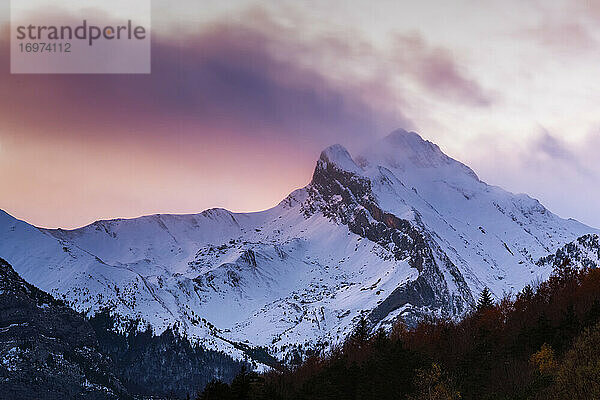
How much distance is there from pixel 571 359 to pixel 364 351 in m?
69.0

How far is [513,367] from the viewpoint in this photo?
133 m

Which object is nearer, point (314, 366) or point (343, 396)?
point (343, 396)

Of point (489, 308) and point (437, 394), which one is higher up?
point (489, 308)

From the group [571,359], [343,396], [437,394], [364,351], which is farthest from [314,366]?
[571,359]

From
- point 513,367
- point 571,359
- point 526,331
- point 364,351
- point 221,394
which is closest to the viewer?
point 571,359

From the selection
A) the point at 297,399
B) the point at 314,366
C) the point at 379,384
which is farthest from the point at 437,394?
the point at 314,366

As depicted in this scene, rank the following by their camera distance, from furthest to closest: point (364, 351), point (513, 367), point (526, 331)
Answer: point (364, 351) < point (526, 331) < point (513, 367)

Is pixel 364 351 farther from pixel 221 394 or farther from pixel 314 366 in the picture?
pixel 221 394

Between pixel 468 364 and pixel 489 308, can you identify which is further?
pixel 489 308

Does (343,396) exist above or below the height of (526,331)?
below

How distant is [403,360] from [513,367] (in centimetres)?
1951

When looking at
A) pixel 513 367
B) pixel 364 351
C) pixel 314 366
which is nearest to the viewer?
pixel 513 367

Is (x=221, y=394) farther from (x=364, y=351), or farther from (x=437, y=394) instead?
(x=364, y=351)

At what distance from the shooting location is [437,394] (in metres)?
118
